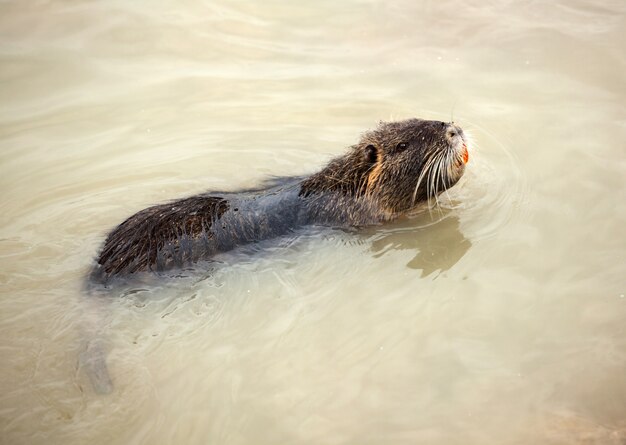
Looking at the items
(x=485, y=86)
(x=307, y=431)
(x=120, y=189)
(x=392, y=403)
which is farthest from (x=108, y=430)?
(x=485, y=86)

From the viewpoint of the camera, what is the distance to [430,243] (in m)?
5.05

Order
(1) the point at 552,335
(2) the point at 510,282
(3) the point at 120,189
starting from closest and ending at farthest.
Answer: (1) the point at 552,335
(2) the point at 510,282
(3) the point at 120,189

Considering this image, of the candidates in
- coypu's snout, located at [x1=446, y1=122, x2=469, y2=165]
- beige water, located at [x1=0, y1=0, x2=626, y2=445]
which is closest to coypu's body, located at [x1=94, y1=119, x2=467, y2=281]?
coypu's snout, located at [x1=446, y1=122, x2=469, y2=165]

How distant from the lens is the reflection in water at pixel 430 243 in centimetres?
484

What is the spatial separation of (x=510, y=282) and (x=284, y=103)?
3077mm

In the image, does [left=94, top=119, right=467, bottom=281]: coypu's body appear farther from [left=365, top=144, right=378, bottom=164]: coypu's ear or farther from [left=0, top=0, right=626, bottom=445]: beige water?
[left=0, top=0, right=626, bottom=445]: beige water

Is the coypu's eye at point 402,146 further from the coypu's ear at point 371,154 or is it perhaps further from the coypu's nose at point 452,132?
the coypu's nose at point 452,132

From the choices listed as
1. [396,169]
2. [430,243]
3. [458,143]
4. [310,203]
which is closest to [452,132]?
[458,143]

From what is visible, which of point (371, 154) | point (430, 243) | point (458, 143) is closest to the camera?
point (458, 143)

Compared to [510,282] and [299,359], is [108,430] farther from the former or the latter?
[510,282]

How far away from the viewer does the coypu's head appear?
5004 millimetres

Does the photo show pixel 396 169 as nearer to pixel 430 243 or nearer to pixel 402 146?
pixel 402 146

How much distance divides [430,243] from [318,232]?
84cm

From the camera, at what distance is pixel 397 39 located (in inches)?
284
